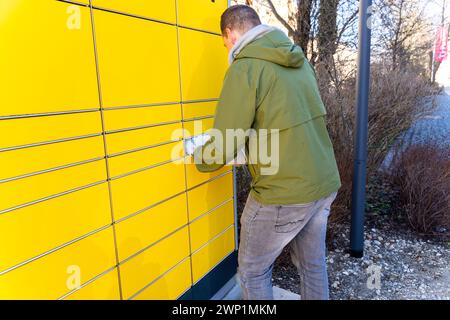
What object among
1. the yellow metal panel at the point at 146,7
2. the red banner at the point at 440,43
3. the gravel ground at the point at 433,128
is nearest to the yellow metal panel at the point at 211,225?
the yellow metal panel at the point at 146,7

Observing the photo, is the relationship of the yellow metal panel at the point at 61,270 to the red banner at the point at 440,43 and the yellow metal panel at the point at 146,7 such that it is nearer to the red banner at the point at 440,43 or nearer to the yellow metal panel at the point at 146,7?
the yellow metal panel at the point at 146,7

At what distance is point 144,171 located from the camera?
1.91 meters

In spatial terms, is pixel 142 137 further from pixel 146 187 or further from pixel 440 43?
pixel 440 43

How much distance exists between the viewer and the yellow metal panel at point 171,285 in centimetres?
202

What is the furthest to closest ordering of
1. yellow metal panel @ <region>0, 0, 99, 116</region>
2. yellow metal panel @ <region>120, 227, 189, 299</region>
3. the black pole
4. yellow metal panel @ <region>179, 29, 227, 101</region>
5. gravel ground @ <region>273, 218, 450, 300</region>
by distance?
the black pole, gravel ground @ <region>273, 218, 450, 300</region>, yellow metal panel @ <region>179, 29, 227, 101</region>, yellow metal panel @ <region>120, 227, 189, 299</region>, yellow metal panel @ <region>0, 0, 99, 116</region>

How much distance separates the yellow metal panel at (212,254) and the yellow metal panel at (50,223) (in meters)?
0.84

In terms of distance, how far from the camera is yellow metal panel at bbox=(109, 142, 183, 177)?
173 centimetres

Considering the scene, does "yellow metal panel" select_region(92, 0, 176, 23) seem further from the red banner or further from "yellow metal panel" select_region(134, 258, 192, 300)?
the red banner

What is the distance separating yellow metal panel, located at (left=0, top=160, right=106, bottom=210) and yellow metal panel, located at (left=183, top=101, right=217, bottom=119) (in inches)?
26.3

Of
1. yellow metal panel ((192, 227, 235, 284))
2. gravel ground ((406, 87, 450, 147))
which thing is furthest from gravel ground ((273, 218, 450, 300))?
gravel ground ((406, 87, 450, 147))

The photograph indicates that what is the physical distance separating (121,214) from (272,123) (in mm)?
833

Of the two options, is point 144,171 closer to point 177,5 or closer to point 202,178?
point 202,178

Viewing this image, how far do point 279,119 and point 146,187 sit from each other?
2.45ft
